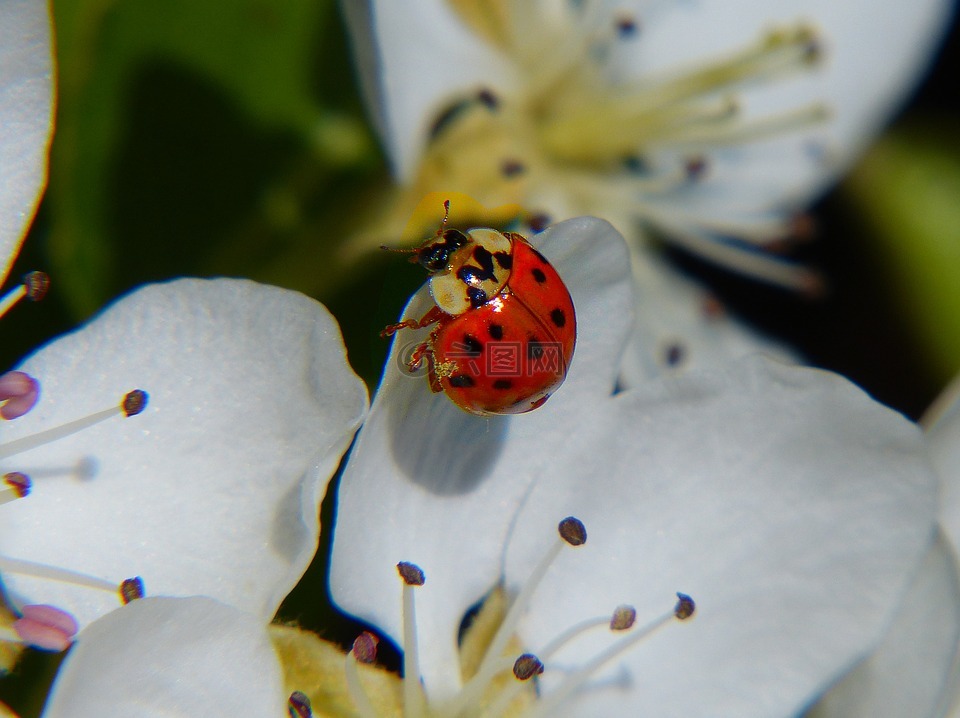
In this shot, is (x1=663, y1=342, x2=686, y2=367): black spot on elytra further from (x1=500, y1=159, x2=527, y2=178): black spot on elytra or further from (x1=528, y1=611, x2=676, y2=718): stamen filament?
(x1=528, y1=611, x2=676, y2=718): stamen filament

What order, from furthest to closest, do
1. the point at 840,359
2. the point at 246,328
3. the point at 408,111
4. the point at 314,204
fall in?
the point at 840,359, the point at 314,204, the point at 408,111, the point at 246,328

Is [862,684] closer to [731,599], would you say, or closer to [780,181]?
[731,599]

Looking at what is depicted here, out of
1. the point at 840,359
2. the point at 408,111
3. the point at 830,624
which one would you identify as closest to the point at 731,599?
the point at 830,624

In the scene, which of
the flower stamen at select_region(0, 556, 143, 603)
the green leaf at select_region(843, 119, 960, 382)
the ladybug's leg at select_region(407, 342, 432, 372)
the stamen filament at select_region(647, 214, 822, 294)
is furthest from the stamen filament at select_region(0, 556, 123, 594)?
the green leaf at select_region(843, 119, 960, 382)

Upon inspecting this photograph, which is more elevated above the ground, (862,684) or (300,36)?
(300,36)

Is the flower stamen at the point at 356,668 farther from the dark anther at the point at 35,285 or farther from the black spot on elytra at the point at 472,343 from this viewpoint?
the dark anther at the point at 35,285

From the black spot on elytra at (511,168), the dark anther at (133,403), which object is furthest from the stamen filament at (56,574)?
the black spot on elytra at (511,168)

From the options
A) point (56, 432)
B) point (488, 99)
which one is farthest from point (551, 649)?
point (488, 99)
